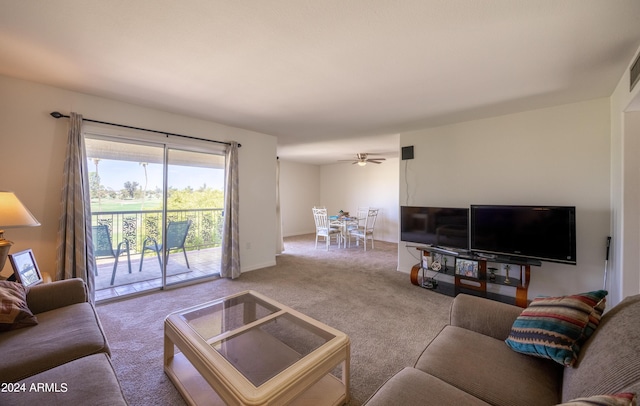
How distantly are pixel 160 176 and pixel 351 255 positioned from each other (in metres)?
3.75

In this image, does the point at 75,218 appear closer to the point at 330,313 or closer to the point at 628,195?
the point at 330,313

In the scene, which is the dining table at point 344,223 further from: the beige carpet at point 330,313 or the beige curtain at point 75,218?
the beige curtain at point 75,218

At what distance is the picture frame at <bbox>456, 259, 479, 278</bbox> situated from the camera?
10.2 ft

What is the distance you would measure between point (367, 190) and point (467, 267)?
447 centimetres

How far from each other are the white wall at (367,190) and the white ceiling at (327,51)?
3.88 metres

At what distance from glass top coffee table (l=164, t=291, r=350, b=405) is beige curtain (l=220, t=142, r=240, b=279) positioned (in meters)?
1.76

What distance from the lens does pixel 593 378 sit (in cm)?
87

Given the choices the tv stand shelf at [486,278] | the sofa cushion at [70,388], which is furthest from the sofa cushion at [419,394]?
the tv stand shelf at [486,278]

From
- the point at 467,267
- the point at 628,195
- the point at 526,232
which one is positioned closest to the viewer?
the point at 628,195

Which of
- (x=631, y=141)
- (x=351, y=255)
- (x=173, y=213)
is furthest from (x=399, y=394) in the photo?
(x=351, y=255)

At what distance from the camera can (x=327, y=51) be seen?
75.3 inches

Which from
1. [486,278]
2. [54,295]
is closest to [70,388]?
[54,295]

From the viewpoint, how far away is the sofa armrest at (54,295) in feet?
5.50

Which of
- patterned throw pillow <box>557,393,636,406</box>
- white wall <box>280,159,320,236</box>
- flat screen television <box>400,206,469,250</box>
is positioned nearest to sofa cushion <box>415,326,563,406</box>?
patterned throw pillow <box>557,393,636,406</box>
